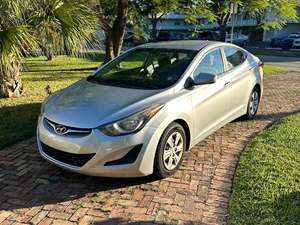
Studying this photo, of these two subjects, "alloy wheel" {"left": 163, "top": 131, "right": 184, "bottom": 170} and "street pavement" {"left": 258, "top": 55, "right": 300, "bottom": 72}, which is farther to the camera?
"street pavement" {"left": 258, "top": 55, "right": 300, "bottom": 72}

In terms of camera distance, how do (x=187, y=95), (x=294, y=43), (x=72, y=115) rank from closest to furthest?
(x=72, y=115) → (x=187, y=95) → (x=294, y=43)

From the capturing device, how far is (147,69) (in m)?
5.04

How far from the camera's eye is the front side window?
4.98m

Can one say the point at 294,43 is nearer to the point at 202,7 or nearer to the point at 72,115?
the point at 202,7

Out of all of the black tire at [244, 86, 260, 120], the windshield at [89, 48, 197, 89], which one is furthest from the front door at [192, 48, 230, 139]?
the black tire at [244, 86, 260, 120]

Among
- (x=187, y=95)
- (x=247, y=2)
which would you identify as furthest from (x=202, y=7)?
(x=187, y=95)

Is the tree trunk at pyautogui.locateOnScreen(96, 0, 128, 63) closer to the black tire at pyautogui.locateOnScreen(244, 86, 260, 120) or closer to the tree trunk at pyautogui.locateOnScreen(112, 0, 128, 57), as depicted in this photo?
the tree trunk at pyautogui.locateOnScreen(112, 0, 128, 57)

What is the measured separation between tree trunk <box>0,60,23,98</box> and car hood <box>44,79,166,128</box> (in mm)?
3564

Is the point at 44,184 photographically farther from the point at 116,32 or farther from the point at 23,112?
the point at 116,32

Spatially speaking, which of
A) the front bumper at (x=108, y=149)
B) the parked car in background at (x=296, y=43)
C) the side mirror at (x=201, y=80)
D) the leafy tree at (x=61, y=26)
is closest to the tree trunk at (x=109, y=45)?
the leafy tree at (x=61, y=26)

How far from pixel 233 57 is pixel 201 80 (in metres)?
1.68

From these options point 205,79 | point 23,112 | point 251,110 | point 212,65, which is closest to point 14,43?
point 23,112

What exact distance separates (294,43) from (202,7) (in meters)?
24.6

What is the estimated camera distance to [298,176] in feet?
14.3
